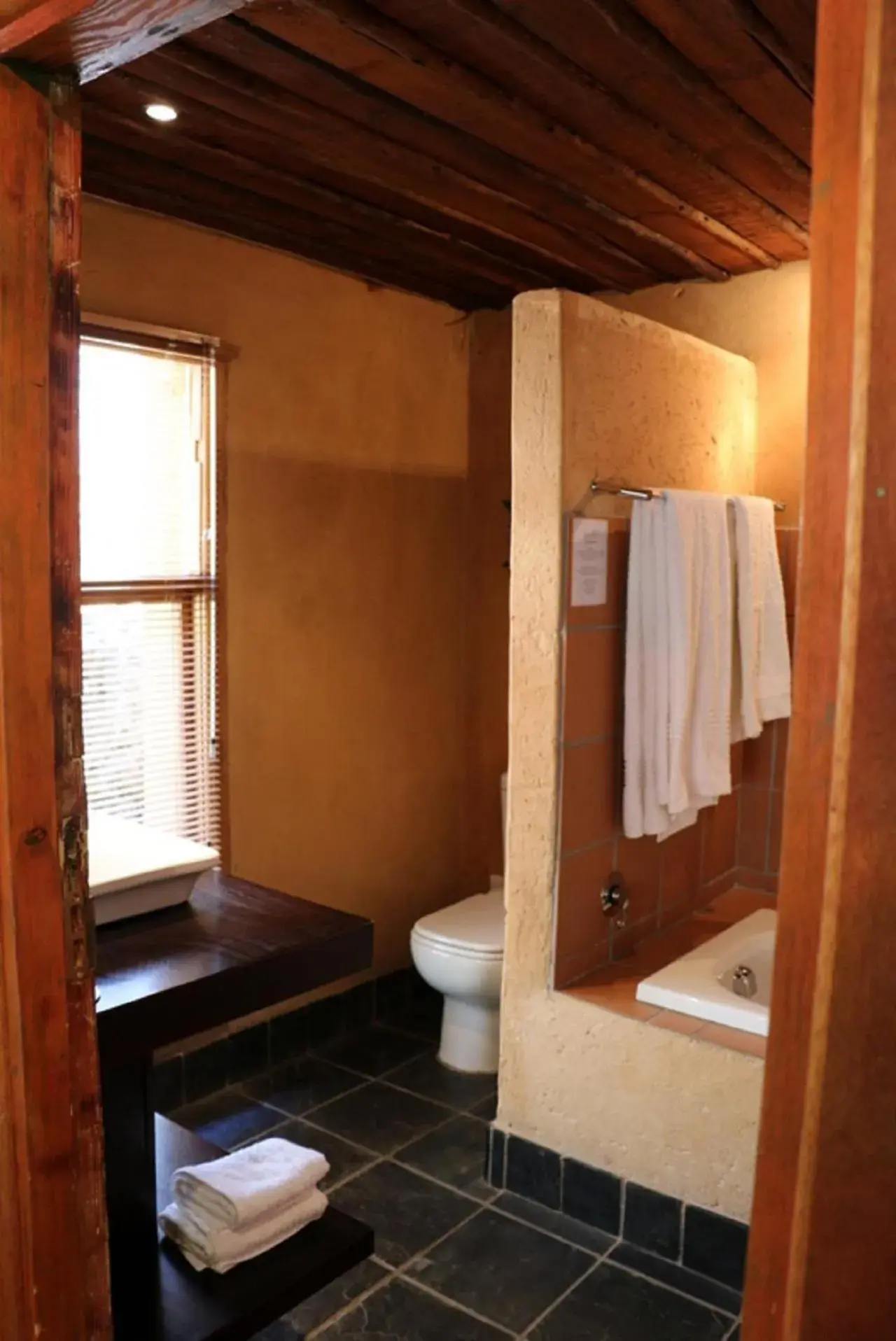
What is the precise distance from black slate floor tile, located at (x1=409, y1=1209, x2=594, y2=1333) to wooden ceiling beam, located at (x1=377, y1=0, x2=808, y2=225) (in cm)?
241

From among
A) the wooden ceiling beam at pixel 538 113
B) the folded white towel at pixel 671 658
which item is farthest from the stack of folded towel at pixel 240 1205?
the wooden ceiling beam at pixel 538 113

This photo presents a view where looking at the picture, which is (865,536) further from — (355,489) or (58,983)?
(355,489)

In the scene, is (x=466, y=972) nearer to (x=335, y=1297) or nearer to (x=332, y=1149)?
(x=332, y=1149)

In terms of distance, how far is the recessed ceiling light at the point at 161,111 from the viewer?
6.88 ft

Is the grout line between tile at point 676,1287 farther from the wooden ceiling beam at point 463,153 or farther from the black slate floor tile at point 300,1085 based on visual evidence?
the wooden ceiling beam at point 463,153

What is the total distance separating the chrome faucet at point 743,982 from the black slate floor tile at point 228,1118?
129 centimetres

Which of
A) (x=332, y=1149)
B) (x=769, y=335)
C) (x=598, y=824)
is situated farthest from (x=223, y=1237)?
(x=769, y=335)

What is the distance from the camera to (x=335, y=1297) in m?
2.27

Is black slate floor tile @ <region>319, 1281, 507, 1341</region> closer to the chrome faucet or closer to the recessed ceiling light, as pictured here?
the chrome faucet

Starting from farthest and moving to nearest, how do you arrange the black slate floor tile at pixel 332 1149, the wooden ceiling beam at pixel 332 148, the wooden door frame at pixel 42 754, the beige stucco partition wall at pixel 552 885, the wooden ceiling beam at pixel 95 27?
the black slate floor tile at pixel 332 1149
the beige stucco partition wall at pixel 552 885
the wooden ceiling beam at pixel 332 148
the wooden door frame at pixel 42 754
the wooden ceiling beam at pixel 95 27

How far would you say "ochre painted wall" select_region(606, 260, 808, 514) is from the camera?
126 inches

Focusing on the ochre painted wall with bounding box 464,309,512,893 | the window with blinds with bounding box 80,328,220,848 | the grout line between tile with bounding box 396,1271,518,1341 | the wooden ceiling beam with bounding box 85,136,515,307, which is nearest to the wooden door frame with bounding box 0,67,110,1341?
the grout line between tile with bounding box 396,1271,518,1341

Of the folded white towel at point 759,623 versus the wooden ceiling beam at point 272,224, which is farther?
the folded white towel at point 759,623

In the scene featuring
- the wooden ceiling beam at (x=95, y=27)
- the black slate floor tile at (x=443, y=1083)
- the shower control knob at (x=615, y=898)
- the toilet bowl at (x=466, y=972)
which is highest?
the wooden ceiling beam at (x=95, y=27)
